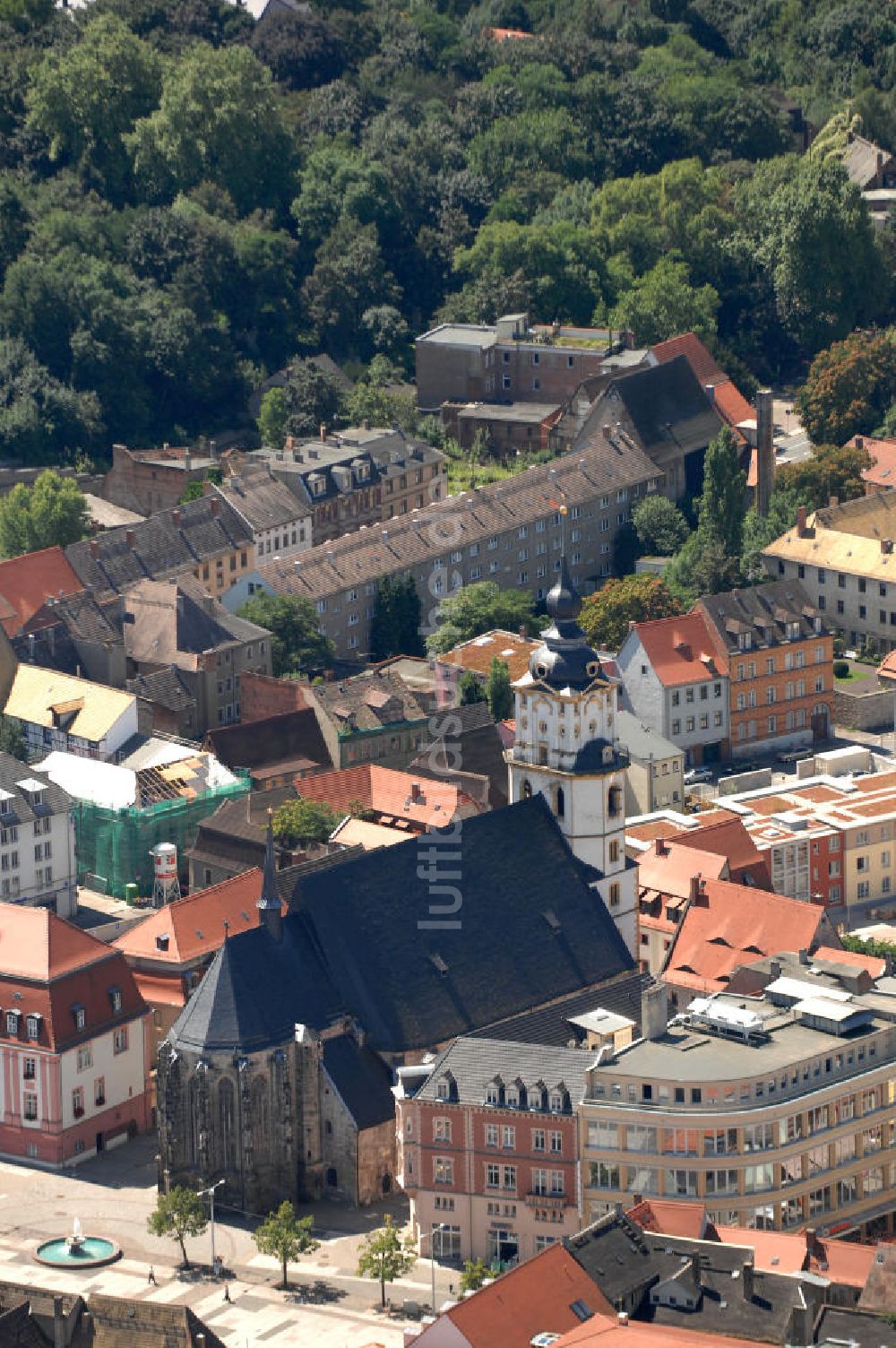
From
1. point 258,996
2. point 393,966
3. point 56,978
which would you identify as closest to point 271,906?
point 258,996

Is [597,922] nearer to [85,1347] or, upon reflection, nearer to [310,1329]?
[310,1329]

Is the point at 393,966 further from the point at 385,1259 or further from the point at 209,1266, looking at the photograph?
the point at 385,1259

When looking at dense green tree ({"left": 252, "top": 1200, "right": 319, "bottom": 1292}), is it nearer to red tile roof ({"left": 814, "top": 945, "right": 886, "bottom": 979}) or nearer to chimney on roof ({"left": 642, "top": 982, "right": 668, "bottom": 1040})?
chimney on roof ({"left": 642, "top": 982, "right": 668, "bottom": 1040})

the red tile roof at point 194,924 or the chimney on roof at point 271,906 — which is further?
the red tile roof at point 194,924

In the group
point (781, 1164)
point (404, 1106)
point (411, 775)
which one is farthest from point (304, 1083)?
point (411, 775)

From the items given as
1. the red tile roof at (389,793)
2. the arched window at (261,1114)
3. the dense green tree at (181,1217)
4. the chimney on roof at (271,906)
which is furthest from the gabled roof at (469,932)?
the red tile roof at (389,793)

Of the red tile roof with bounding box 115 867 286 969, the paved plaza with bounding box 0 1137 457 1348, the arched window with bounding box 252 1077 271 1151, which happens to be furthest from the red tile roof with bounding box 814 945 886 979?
the red tile roof with bounding box 115 867 286 969

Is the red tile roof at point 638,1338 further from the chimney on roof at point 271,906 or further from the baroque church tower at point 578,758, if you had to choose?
the baroque church tower at point 578,758
